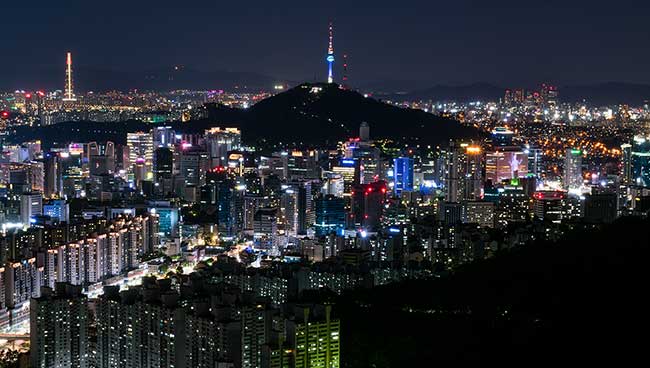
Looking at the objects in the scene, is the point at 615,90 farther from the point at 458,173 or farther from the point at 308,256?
the point at 308,256

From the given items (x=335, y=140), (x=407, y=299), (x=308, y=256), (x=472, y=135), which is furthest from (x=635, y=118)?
(x=407, y=299)

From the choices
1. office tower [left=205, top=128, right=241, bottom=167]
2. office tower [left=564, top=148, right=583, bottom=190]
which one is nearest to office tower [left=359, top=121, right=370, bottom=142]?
office tower [left=205, top=128, right=241, bottom=167]

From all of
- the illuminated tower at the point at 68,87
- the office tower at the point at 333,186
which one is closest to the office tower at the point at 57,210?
the office tower at the point at 333,186

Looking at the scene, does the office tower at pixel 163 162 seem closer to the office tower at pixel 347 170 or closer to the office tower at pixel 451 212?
the office tower at pixel 347 170

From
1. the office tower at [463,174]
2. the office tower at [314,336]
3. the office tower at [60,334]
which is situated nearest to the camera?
the office tower at [314,336]

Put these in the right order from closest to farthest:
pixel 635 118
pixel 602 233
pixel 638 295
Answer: pixel 638 295 < pixel 602 233 < pixel 635 118

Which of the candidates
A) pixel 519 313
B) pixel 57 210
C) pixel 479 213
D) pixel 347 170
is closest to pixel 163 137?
pixel 347 170
